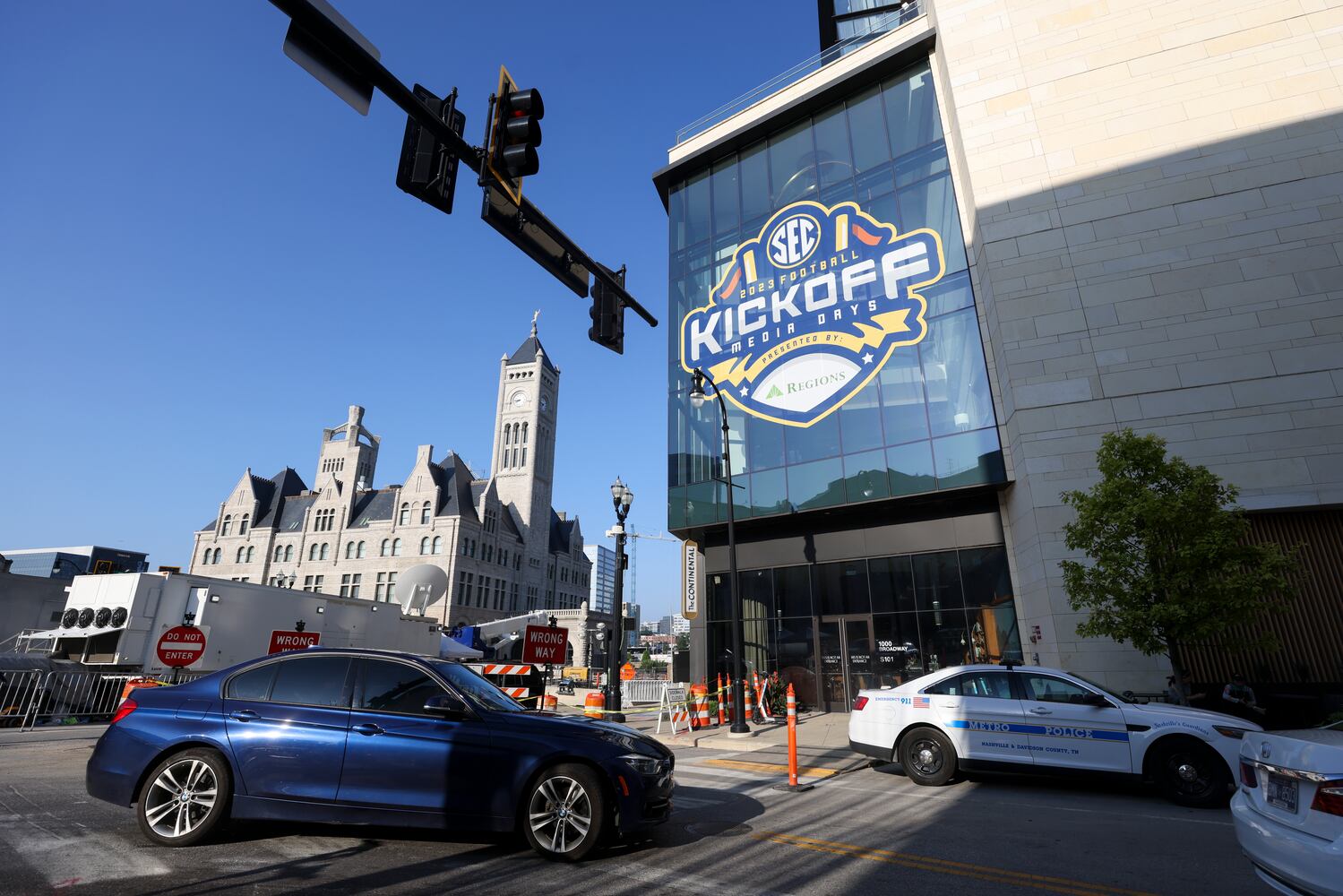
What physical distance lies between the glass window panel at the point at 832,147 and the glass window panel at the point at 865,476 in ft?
→ 32.3

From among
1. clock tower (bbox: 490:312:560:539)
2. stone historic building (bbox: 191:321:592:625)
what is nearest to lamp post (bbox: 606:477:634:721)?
stone historic building (bbox: 191:321:592:625)

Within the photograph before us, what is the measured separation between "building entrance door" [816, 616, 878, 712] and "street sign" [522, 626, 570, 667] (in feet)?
32.4

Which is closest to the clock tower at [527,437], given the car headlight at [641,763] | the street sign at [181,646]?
the street sign at [181,646]

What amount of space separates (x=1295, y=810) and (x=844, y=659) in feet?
53.7

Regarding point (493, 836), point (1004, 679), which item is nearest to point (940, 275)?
point (1004, 679)

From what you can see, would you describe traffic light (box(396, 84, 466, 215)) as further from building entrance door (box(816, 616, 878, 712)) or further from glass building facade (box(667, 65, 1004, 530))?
building entrance door (box(816, 616, 878, 712))

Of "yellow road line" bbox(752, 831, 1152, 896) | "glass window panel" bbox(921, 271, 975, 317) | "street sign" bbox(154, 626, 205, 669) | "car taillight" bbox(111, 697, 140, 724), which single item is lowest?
"yellow road line" bbox(752, 831, 1152, 896)

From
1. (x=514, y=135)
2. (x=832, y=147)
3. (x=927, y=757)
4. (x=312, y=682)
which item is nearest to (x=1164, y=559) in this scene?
(x=927, y=757)

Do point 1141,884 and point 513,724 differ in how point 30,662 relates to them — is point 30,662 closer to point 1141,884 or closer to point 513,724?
point 513,724

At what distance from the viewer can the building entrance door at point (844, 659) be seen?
18.8 metres

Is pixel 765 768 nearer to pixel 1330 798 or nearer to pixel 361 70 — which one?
pixel 1330 798

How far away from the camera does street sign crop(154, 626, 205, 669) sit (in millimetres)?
11344

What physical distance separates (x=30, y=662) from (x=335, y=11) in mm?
18192

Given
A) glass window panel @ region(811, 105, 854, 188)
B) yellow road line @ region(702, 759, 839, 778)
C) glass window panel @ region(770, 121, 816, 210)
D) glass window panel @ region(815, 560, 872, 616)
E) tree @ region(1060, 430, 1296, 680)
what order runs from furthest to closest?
glass window panel @ region(770, 121, 816, 210) < glass window panel @ region(811, 105, 854, 188) < glass window panel @ region(815, 560, 872, 616) < tree @ region(1060, 430, 1296, 680) < yellow road line @ region(702, 759, 839, 778)
